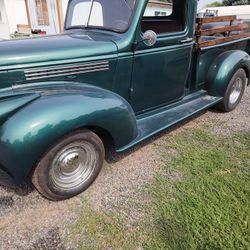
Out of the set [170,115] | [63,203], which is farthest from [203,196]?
[63,203]

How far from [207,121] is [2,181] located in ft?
10.0

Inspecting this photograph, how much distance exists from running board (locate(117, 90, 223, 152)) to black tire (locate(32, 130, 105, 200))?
31 cm

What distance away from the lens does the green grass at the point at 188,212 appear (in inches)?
84.7

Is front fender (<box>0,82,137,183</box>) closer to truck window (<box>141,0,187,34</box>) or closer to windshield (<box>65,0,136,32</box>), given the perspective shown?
windshield (<box>65,0,136,32</box>)

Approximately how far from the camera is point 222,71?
3.96 metres

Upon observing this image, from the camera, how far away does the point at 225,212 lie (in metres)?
2.42

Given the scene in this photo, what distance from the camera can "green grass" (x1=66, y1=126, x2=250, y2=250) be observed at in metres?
2.15

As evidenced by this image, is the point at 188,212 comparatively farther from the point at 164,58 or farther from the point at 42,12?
the point at 42,12

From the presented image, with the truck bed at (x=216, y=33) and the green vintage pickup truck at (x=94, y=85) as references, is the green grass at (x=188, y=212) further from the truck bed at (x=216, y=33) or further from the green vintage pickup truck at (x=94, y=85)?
the truck bed at (x=216, y=33)

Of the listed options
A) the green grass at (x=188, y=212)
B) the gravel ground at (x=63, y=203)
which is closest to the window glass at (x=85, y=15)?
the gravel ground at (x=63, y=203)

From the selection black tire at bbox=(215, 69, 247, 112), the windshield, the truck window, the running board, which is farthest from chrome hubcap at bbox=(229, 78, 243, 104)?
the windshield

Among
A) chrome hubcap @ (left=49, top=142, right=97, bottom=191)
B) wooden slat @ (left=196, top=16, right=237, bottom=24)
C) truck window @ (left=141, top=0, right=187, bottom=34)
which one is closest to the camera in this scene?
chrome hubcap @ (left=49, top=142, right=97, bottom=191)

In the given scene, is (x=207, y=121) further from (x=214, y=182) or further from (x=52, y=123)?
(x=52, y=123)

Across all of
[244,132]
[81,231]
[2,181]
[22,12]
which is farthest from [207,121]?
[22,12]
